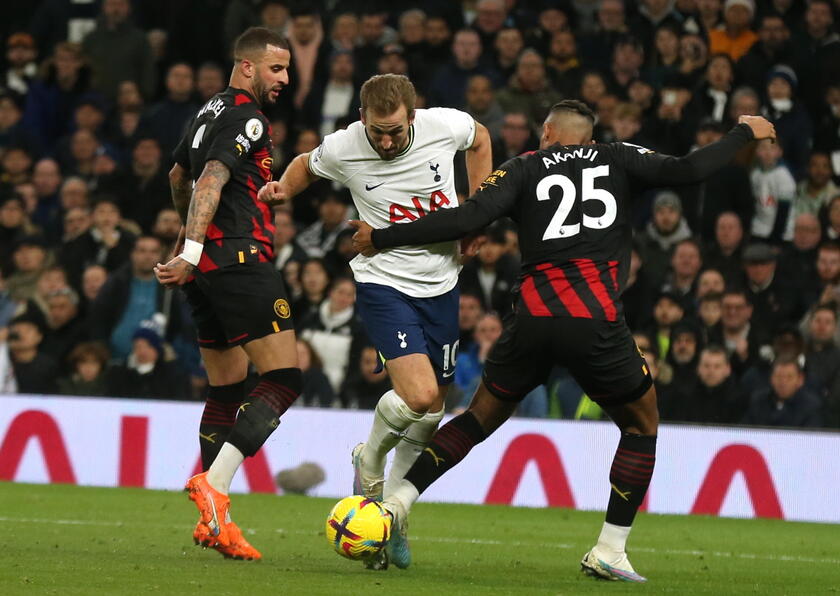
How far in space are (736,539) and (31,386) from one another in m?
6.70

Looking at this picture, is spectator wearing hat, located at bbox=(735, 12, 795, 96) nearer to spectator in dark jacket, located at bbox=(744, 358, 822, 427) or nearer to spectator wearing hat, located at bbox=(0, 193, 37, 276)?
spectator in dark jacket, located at bbox=(744, 358, 822, 427)

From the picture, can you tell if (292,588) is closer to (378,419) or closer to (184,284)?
(378,419)

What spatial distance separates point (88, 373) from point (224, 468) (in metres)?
6.42

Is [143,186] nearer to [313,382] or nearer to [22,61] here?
[22,61]

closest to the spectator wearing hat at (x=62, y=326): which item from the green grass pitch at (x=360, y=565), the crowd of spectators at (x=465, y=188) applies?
the crowd of spectators at (x=465, y=188)

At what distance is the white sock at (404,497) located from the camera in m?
7.29

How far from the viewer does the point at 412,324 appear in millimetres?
7727

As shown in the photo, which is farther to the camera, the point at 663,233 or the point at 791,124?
the point at 791,124

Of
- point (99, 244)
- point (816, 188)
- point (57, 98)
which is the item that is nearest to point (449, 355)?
point (816, 188)

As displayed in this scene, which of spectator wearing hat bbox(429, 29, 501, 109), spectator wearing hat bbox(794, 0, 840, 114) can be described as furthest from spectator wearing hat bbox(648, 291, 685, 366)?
spectator wearing hat bbox(429, 29, 501, 109)

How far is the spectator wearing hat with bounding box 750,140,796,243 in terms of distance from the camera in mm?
14195

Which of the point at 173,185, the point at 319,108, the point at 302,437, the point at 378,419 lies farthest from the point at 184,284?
the point at 319,108

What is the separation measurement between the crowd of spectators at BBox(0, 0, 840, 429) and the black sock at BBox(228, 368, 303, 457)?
17.3ft

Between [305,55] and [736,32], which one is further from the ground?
[736,32]
